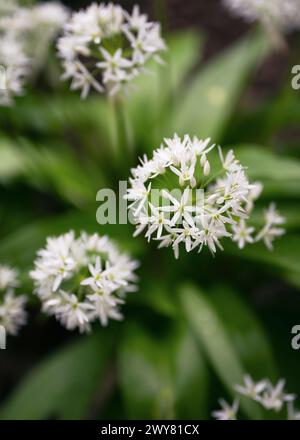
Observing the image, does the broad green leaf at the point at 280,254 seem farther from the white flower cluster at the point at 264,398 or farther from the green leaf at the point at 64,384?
the green leaf at the point at 64,384

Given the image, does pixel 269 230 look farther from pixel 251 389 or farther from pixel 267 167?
pixel 251 389

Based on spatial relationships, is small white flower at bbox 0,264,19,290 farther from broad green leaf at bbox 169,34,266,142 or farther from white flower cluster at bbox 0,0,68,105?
broad green leaf at bbox 169,34,266,142

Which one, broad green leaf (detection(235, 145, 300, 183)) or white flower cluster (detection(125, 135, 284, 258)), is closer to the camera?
white flower cluster (detection(125, 135, 284, 258))

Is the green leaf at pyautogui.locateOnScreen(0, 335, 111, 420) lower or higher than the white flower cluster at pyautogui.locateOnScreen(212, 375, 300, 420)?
higher

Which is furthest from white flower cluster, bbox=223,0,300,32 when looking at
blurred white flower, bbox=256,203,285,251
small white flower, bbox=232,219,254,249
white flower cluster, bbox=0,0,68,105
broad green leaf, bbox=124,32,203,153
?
small white flower, bbox=232,219,254,249

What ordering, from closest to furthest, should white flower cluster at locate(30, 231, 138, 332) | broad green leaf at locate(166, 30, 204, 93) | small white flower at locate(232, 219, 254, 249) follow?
white flower cluster at locate(30, 231, 138, 332) → small white flower at locate(232, 219, 254, 249) → broad green leaf at locate(166, 30, 204, 93)

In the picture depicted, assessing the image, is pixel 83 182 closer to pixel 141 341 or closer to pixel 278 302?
pixel 141 341

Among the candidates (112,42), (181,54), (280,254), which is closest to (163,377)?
(280,254)
